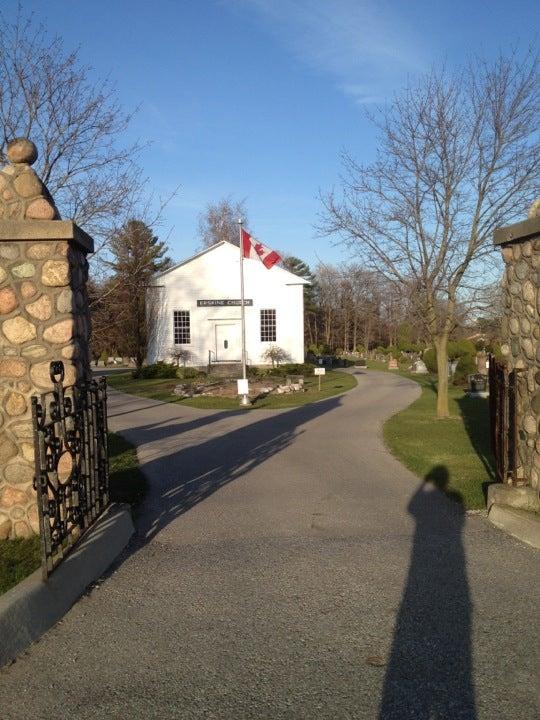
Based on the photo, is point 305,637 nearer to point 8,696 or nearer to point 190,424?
Answer: point 8,696

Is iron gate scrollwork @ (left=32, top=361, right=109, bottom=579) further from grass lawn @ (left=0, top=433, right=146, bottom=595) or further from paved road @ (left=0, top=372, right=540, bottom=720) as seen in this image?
paved road @ (left=0, top=372, right=540, bottom=720)

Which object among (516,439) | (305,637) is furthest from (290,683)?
(516,439)

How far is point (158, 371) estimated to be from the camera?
34.8m

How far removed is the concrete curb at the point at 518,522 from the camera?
5752mm

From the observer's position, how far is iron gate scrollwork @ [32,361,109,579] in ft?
14.4

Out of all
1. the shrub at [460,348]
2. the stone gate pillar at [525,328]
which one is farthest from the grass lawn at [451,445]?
the shrub at [460,348]

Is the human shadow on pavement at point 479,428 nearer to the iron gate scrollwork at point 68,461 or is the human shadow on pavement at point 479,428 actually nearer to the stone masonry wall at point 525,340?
the stone masonry wall at point 525,340

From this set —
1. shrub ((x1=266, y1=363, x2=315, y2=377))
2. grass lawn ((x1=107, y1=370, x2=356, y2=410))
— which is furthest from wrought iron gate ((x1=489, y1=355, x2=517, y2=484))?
shrub ((x1=266, y1=363, x2=315, y2=377))

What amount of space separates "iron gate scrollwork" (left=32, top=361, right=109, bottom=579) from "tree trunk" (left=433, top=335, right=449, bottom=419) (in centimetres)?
1191

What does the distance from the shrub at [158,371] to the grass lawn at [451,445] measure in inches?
685

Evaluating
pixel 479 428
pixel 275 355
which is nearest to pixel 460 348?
pixel 275 355

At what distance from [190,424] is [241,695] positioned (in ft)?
43.3

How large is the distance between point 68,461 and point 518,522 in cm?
399

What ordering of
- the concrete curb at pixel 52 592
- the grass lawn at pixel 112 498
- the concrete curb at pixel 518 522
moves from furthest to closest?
the concrete curb at pixel 518 522 < the grass lawn at pixel 112 498 < the concrete curb at pixel 52 592
